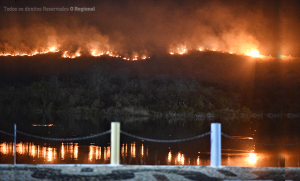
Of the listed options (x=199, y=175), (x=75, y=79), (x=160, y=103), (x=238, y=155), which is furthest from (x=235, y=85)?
(x=199, y=175)

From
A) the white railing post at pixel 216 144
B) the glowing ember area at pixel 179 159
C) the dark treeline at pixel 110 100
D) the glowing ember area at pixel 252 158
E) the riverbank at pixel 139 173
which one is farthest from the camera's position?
the dark treeline at pixel 110 100

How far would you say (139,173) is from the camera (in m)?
7.68

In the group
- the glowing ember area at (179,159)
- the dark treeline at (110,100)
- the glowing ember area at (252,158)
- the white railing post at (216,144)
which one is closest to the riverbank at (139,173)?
the white railing post at (216,144)

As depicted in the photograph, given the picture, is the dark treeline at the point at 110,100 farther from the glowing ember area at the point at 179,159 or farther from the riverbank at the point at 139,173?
the riverbank at the point at 139,173

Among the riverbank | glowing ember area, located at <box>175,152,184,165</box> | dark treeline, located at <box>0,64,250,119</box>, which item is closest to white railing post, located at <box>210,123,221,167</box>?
the riverbank

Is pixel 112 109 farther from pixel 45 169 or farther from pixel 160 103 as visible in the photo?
pixel 45 169

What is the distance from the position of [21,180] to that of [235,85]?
78.9m

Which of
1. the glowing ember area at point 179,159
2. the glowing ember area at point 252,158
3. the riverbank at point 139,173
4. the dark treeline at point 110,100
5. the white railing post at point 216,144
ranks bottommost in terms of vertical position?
the glowing ember area at point 252,158

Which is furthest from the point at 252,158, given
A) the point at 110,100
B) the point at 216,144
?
the point at 110,100

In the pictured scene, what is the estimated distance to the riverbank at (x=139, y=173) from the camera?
7305mm

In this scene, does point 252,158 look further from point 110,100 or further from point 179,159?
point 110,100

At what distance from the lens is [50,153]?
13.7 metres

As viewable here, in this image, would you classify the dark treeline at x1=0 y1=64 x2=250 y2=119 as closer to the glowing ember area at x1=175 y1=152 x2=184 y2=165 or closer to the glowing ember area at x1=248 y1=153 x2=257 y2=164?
the glowing ember area at x1=175 y1=152 x2=184 y2=165

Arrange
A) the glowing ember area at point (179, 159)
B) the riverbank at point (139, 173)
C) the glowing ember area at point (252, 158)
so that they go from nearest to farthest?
the riverbank at point (139, 173) < the glowing ember area at point (179, 159) < the glowing ember area at point (252, 158)
